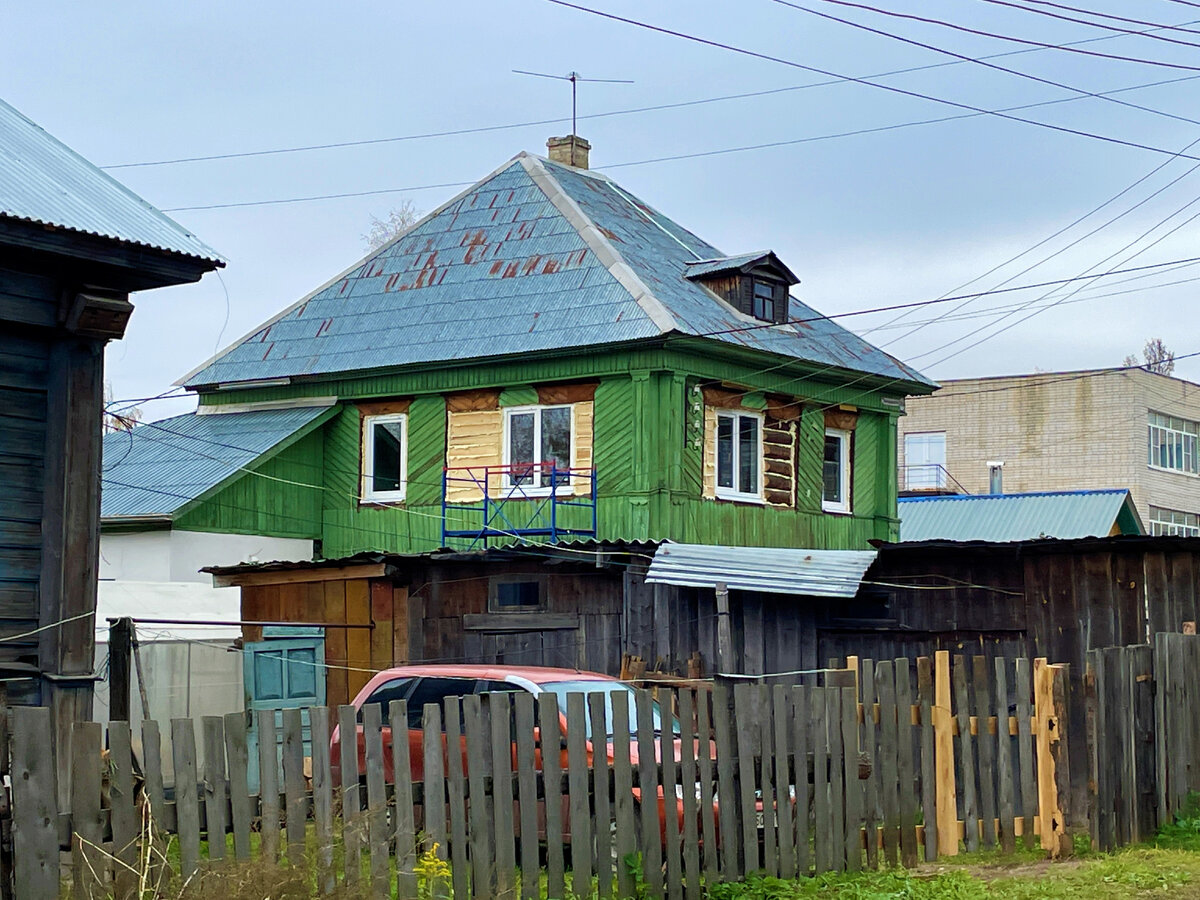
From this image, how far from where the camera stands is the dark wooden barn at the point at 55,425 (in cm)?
1088

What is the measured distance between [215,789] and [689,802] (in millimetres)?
3145

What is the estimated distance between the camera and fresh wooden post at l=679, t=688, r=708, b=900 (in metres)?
9.82

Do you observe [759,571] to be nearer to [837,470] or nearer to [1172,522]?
[837,470]

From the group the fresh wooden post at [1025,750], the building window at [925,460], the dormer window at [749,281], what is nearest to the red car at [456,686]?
the fresh wooden post at [1025,750]

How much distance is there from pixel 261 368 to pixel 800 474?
10.4 m

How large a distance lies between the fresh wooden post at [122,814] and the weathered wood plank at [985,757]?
6654mm

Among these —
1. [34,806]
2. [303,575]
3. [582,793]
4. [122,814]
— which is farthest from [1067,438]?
[34,806]

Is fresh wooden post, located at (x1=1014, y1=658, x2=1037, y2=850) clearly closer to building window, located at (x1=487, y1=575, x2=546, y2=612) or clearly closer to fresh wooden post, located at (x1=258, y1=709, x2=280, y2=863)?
fresh wooden post, located at (x1=258, y1=709, x2=280, y2=863)

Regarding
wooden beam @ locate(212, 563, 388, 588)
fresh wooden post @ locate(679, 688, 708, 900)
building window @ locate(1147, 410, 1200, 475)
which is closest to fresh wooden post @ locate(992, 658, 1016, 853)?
fresh wooden post @ locate(679, 688, 708, 900)

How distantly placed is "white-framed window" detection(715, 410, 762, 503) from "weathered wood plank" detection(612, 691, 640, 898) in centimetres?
1792

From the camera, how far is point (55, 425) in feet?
36.4

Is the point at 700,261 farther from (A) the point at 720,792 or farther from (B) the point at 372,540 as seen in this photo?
(A) the point at 720,792

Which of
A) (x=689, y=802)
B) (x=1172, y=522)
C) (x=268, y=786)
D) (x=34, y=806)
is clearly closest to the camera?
Answer: (x=34, y=806)

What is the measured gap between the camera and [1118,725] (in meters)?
12.4
